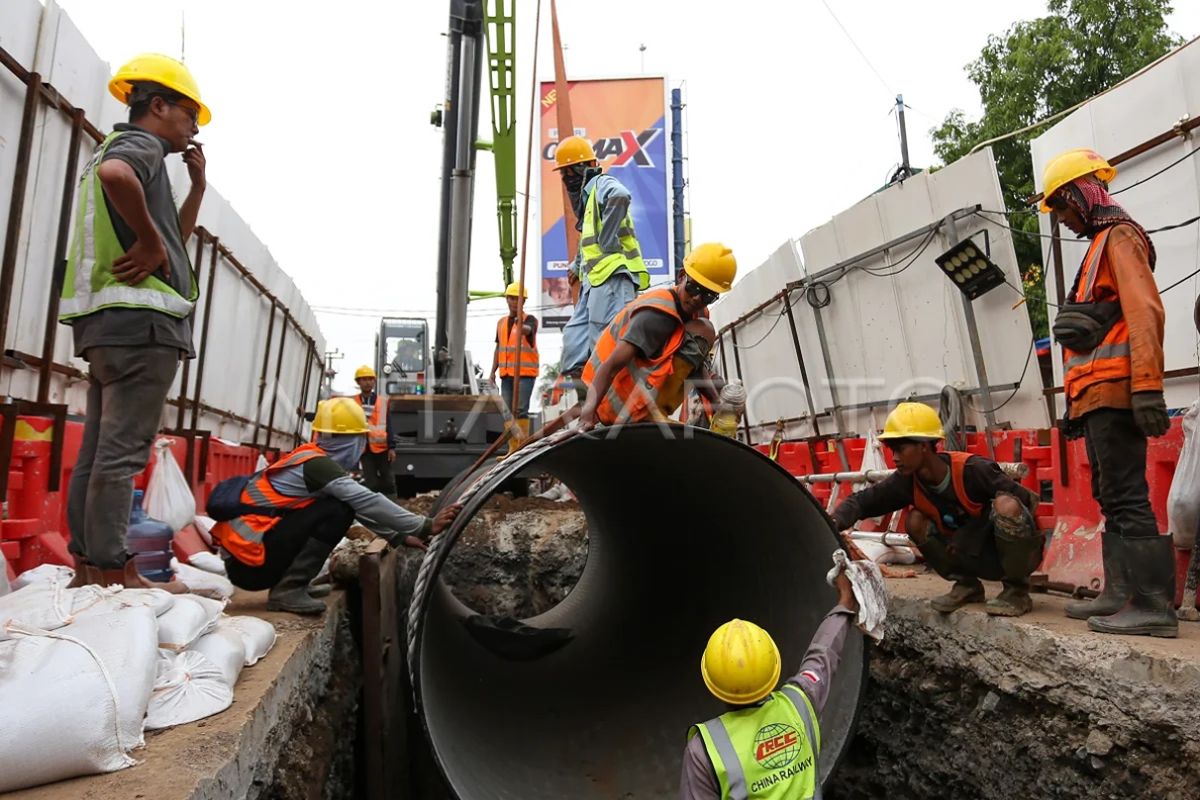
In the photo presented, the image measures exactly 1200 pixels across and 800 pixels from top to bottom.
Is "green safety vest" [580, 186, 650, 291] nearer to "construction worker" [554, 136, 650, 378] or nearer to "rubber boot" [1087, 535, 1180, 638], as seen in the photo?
"construction worker" [554, 136, 650, 378]

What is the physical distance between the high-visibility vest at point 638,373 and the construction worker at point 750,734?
59.7 inches

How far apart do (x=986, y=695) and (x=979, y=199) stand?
3.63 metres

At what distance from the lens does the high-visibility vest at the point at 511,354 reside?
713 centimetres

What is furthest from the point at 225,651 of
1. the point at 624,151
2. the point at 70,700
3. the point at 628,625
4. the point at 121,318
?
the point at 624,151

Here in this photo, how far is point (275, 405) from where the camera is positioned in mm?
9094

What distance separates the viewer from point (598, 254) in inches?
178

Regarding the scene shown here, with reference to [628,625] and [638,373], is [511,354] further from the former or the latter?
[638,373]

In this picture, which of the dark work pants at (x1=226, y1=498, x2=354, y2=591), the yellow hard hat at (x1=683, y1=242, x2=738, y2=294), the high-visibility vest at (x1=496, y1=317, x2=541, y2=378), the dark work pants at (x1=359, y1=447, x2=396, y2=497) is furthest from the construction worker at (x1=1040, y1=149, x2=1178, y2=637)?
the dark work pants at (x1=359, y1=447, x2=396, y2=497)

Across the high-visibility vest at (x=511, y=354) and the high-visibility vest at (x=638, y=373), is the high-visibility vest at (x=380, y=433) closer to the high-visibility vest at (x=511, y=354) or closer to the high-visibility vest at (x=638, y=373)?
the high-visibility vest at (x=511, y=354)

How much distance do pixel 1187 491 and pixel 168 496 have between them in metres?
4.10

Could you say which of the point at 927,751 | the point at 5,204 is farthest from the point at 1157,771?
the point at 5,204

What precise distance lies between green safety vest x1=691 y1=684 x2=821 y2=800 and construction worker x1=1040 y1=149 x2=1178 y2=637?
1.31 meters

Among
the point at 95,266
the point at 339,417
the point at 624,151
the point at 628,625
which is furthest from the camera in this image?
the point at 624,151

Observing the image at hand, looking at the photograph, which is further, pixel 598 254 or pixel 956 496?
pixel 598 254
